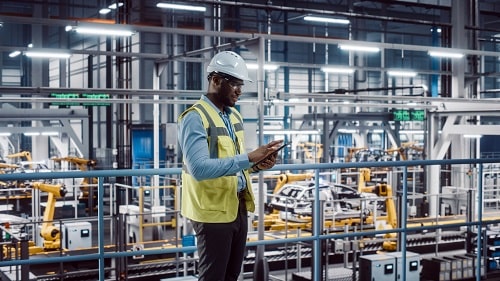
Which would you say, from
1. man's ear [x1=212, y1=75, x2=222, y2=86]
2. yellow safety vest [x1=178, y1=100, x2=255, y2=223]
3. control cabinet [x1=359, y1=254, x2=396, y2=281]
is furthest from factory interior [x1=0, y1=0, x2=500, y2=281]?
man's ear [x1=212, y1=75, x2=222, y2=86]

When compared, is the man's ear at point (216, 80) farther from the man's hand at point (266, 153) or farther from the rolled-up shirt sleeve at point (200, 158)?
the man's hand at point (266, 153)

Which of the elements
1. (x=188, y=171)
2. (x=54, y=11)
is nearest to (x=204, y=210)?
(x=188, y=171)

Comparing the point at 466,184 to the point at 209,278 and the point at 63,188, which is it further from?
the point at 209,278

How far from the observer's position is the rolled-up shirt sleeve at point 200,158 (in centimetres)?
300

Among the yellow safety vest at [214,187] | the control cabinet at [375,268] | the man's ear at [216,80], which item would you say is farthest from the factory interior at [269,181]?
the man's ear at [216,80]

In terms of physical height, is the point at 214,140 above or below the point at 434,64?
below

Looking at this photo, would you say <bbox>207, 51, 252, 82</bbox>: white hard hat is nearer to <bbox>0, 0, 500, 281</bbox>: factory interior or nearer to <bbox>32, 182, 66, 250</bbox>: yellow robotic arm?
<bbox>0, 0, 500, 281</bbox>: factory interior

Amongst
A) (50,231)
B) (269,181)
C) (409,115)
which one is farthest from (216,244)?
(269,181)

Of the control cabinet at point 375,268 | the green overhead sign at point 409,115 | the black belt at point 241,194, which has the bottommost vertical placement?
the control cabinet at point 375,268

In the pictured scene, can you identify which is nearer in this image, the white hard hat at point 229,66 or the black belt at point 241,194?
the white hard hat at point 229,66

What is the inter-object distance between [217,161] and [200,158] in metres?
0.08

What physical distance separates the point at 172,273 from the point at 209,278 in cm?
929

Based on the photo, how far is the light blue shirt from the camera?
9.86ft

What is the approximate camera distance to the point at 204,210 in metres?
3.18
